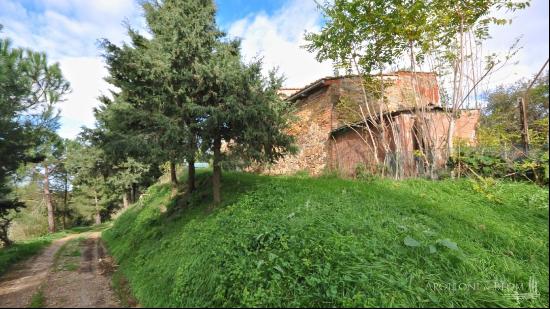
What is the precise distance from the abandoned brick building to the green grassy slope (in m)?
2.57

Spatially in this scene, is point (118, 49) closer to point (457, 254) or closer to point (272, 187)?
point (272, 187)

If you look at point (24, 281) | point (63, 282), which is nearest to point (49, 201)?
point (24, 281)

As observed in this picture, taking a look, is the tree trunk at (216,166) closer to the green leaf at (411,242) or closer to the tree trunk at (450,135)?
the green leaf at (411,242)

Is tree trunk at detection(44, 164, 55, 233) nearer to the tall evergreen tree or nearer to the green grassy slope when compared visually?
the green grassy slope

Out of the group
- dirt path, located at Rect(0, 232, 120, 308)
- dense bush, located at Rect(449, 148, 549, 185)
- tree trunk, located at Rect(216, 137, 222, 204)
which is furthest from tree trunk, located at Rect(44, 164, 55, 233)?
dense bush, located at Rect(449, 148, 549, 185)

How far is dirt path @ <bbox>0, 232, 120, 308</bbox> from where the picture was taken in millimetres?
6203

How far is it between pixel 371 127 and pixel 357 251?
888 centimetres

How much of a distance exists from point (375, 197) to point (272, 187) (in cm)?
292

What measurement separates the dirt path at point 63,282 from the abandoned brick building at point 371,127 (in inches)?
256

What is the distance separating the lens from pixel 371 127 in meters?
12.7

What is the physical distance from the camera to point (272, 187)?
9086mm

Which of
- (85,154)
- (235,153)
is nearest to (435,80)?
(235,153)

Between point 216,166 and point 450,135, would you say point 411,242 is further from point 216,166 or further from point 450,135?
point 450,135

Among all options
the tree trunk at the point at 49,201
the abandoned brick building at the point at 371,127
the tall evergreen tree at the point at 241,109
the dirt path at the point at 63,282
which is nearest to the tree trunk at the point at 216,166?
the tall evergreen tree at the point at 241,109
